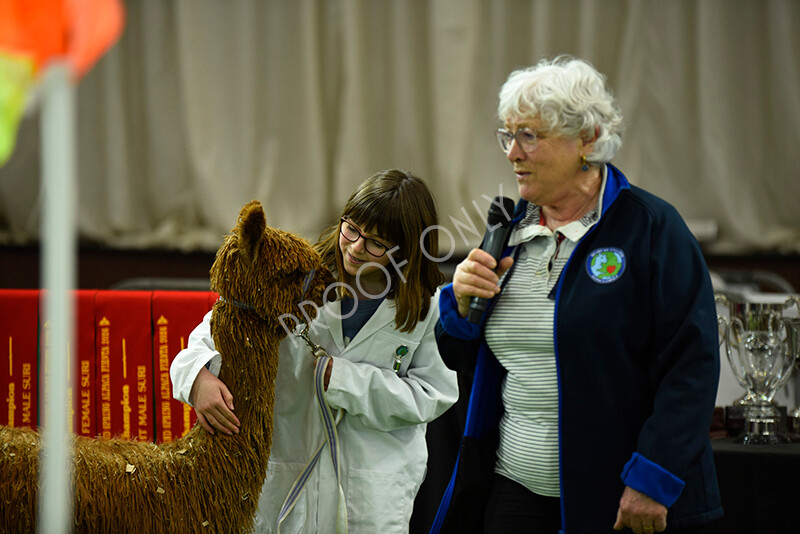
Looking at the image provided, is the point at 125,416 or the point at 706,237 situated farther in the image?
the point at 706,237

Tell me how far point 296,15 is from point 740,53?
2.12m

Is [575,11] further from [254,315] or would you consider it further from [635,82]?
[254,315]

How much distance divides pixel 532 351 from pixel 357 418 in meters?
0.44

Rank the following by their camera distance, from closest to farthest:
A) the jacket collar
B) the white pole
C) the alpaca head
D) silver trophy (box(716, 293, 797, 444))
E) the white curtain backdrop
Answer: the white pole → the jacket collar → the alpaca head → silver trophy (box(716, 293, 797, 444)) → the white curtain backdrop

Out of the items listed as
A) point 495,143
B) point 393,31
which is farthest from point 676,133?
point 393,31

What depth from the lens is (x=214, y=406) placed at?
5.18 feet

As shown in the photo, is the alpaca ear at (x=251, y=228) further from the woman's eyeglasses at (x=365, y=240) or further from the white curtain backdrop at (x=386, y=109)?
the white curtain backdrop at (x=386, y=109)

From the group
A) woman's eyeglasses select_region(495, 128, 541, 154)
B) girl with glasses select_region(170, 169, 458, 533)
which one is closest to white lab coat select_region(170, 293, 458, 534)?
girl with glasses select_region(170, 169, 458, 533)

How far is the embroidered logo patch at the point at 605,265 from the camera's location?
1.44 metres

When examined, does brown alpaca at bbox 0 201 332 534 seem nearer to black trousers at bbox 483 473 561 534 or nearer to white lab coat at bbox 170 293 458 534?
white lab coat at bbox 170 293 458 534

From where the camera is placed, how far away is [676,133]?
390 centimetres

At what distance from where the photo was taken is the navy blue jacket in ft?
4.50

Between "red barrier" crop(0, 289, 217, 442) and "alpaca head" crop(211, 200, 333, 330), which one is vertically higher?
"alpaca head" crop(211, 200, 333, 330)

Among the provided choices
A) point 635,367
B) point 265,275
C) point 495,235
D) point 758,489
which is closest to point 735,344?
point 758,489
